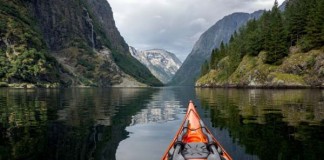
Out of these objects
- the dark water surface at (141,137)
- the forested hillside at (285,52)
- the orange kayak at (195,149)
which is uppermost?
the forested hillside at (285,52)

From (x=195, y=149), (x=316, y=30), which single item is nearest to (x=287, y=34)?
(x=316, y=30)

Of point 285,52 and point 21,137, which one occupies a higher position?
point 285,52

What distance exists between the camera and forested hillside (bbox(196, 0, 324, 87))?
327 feet

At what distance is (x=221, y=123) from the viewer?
1213 inches

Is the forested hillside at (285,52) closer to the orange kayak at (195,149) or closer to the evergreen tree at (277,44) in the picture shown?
the evergreen tree at (277,44)

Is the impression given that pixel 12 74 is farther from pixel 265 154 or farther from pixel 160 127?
pixel 265 154

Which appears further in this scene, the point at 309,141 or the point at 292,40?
the point at 292,40

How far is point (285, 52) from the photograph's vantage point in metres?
114

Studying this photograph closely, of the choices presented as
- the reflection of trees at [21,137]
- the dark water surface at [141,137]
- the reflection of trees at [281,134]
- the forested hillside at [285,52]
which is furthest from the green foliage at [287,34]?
the reflection of trees at [21,137]

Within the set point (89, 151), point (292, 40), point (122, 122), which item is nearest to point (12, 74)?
point (292, 40)

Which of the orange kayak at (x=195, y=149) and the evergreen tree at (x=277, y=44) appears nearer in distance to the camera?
the orange kayak at (x=195, y=149)

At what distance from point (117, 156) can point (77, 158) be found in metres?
2.41

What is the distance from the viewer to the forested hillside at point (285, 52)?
99.8m

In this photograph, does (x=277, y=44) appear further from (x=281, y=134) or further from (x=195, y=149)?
(x=195, y=149)
